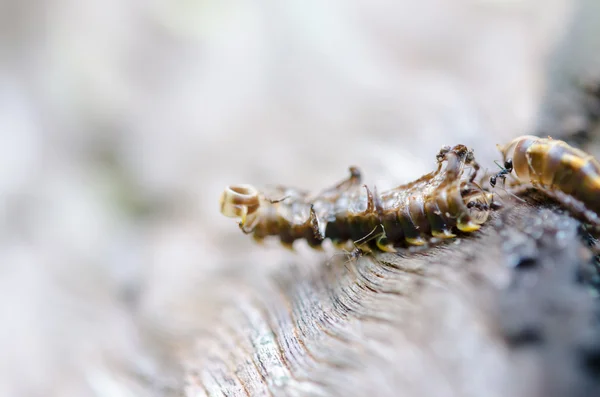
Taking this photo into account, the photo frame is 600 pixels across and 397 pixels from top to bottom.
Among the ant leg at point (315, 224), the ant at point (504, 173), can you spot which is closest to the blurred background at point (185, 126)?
the ant at point (504, 173)

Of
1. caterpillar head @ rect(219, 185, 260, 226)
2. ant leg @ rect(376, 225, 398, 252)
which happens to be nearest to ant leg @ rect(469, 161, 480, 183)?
ant leg @ rect(376, 225, 398, 252)

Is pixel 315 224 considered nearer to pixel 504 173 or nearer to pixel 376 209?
pixel 376 209

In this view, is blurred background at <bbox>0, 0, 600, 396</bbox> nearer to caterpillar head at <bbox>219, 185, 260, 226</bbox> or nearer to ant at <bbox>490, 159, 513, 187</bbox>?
ant at <bbox>490, 159, 513, 187</bbox>

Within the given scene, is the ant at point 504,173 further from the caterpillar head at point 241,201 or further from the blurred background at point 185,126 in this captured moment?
the caterpillar head at point 241,201

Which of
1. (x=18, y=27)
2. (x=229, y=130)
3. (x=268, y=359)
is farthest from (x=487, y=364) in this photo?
(x=18, y=27)

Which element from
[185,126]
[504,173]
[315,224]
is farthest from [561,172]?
[185,126]

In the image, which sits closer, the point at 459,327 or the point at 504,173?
the point at 459,327
